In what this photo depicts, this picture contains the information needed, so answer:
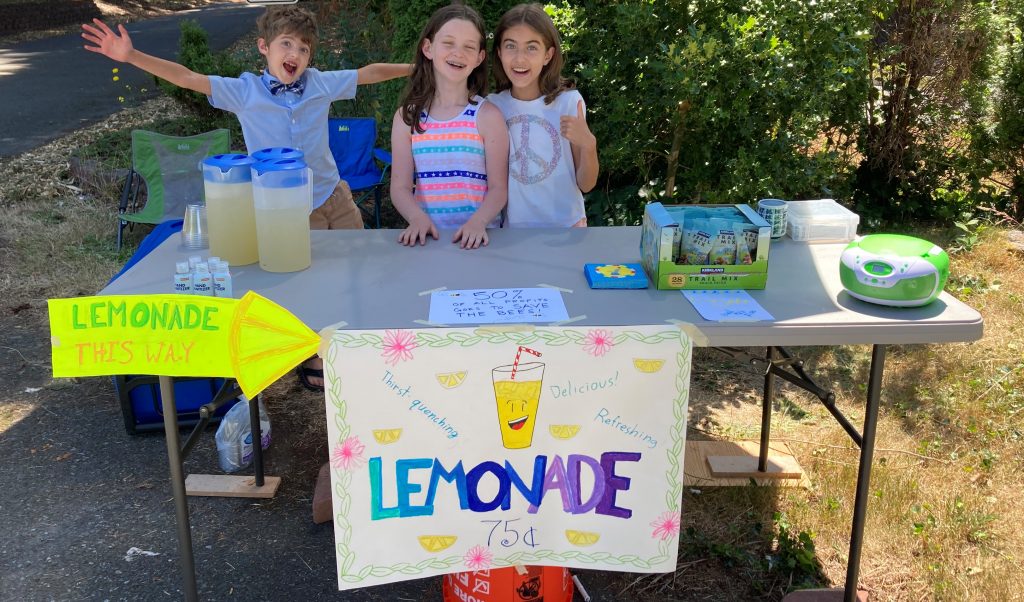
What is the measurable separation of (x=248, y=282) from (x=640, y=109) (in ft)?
8.21

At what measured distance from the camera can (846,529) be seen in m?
2.68

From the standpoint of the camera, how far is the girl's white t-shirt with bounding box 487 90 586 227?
9.33ft

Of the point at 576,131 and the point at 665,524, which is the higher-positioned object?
the point at 576,131

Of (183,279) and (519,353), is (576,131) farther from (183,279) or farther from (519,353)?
(183,279)

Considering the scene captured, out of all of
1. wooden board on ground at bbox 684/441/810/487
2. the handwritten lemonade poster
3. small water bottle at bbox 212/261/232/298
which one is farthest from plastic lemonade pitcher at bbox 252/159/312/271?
wooden board on ground at bbox 684/441/810/487

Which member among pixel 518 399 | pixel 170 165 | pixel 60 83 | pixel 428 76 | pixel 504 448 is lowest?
pixel 504 448

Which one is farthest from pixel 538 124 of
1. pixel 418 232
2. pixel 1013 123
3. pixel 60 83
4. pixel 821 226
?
pixel 60 83

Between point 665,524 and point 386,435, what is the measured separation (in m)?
0.68

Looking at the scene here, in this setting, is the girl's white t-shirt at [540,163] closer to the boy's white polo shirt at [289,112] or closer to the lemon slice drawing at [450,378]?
the boy's white polo shirt at [289,112]

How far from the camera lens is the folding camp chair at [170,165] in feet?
16.4

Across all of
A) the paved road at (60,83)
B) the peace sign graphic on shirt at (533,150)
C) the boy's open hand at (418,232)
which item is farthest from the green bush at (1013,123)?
the paved road at (60,83)

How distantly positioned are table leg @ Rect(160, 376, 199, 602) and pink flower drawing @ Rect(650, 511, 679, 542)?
1100 mm

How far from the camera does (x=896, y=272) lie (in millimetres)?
1899

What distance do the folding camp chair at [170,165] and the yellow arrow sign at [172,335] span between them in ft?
11.0
